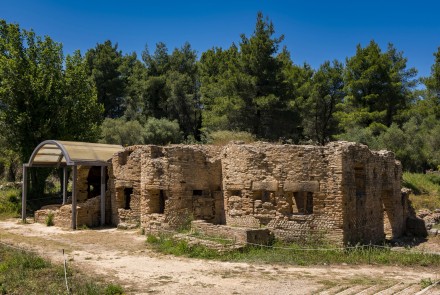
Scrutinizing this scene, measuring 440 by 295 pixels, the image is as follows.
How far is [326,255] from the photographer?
13.3 meters

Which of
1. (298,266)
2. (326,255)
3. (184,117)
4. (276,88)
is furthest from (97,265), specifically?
(184,117)

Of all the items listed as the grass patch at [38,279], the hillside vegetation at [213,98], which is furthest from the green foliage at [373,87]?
the grass patch at [38,279]

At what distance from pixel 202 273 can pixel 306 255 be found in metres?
3.58

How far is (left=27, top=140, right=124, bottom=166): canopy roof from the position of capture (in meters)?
18.8

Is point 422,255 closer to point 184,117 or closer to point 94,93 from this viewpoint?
point 94,93

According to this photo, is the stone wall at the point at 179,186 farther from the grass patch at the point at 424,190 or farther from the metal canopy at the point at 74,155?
the grass patch at the point at 424,190

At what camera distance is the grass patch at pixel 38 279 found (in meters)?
9.66

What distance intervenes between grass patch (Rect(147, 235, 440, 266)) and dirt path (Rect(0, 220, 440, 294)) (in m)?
0.48

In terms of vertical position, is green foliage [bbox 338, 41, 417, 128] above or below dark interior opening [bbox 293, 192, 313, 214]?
above

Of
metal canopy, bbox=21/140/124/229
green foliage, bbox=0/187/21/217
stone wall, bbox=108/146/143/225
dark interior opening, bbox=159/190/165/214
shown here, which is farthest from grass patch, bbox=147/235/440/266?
green foliage, bbox=0/187/21/217

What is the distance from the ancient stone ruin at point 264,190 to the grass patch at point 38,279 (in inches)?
198

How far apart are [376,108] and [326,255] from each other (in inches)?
913

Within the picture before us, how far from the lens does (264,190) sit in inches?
605

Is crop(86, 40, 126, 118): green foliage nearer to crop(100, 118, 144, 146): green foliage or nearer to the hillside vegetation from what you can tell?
the hillside vegetation
